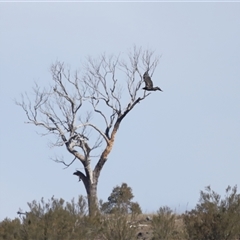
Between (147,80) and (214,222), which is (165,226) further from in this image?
(147,80)

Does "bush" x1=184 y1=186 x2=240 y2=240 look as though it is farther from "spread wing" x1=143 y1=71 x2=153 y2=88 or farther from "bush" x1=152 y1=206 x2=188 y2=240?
"spread wing" x1=143 y1=71 x2=153 y2=88

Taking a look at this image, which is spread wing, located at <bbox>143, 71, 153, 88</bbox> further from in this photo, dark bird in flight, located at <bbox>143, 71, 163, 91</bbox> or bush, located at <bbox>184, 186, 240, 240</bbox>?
bush, located at <bbox>184, 186, 240, 240</bbox>

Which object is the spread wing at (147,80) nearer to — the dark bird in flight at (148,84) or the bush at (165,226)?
the dark bird in flight at (148,84)

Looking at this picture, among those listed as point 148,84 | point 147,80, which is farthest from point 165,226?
point 147,80

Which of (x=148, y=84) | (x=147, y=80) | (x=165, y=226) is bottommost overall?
(x=165, y=226)

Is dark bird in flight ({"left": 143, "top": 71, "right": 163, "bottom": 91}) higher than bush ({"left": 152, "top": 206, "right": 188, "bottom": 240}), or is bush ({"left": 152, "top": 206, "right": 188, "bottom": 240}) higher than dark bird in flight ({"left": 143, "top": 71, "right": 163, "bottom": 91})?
dark bird in flight ({"left": 143, "top": 71, "right": 163, "bottom": 91})

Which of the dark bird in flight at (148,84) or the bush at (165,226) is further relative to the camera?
the dark bird in flight at (148,84)

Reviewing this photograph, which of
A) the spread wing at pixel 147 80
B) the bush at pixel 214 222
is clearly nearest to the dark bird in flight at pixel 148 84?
the spread wing at pixel 147 80

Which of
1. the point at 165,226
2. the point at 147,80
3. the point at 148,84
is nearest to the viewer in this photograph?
the point at 165,226

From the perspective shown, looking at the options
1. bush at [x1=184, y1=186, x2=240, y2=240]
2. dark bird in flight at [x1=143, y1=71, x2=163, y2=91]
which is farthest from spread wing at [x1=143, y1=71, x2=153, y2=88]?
bush at [x1=184, y1=186, x2=240, y2=240]

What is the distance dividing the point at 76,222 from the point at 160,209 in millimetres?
2193

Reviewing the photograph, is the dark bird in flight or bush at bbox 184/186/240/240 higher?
the dark bird in flight

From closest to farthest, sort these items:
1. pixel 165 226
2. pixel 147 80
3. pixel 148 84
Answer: pixel 165 226 < pixel 148 84 < pixel 147 80

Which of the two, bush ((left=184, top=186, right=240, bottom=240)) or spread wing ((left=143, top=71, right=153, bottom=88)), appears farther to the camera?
spread wing ((left=143, top=71, right=153, bottom=88))
